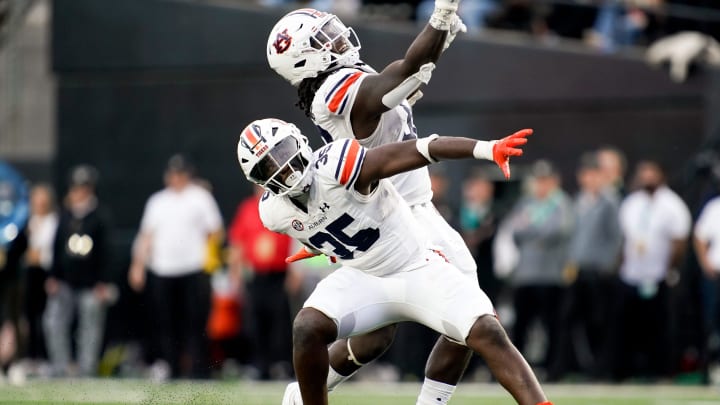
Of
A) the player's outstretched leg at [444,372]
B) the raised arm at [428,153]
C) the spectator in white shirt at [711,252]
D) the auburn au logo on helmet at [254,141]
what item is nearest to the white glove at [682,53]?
the spectator in white shirt at [711,252]

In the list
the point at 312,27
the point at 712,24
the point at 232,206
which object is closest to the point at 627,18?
the point at 712,24

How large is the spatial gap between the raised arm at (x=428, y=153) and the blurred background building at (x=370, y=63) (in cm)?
763

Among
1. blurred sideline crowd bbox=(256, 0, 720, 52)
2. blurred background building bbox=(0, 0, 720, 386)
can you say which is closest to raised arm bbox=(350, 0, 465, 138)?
blurred background building bbox=(0, 0, 720, 386)

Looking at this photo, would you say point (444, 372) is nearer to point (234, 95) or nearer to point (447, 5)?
point (447, 5)

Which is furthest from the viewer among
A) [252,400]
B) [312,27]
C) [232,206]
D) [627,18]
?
[232,206]

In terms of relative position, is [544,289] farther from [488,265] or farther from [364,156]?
[364,156]

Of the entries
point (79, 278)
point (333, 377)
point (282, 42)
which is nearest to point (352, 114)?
point (282, 42)

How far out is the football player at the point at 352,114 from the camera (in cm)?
654

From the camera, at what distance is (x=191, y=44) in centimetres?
1672

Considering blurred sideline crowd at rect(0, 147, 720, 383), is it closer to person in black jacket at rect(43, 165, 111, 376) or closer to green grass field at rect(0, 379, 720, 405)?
person in black jacket at rect(43, 165, 111, 376)

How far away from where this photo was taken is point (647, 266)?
1227cm

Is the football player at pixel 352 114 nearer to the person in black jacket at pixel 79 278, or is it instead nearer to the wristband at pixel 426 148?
the wristband at pixel 426 148

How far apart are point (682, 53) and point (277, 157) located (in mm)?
9050

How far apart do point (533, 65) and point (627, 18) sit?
1153mm
